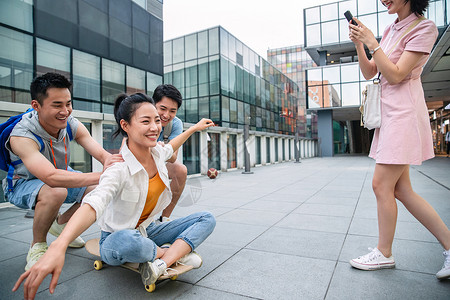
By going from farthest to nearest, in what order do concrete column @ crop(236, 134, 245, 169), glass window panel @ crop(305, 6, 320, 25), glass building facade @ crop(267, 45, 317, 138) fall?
glass building facade @ crop(267, 45, 317, 138) < glass window panel @ crop(305, 6, 320, 25) < concrete column @ crop(236, 134, 245, 169)

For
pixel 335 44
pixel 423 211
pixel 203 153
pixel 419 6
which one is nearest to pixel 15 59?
pixel 203 153

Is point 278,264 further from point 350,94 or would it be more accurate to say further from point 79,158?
point 350,94

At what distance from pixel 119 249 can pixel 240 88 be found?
75.7 ft

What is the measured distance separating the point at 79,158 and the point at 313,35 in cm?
2690

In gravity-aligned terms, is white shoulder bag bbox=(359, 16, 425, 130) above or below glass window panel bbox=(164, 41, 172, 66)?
below

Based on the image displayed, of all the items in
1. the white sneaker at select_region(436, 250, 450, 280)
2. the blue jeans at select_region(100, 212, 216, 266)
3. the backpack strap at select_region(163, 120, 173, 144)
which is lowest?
the white sneaker at select_region(436, 250, 450, 280)

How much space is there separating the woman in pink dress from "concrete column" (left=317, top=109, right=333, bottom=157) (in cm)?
2876

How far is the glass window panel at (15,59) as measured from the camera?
9281mm

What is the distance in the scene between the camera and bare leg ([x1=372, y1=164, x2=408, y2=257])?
7.04 ft

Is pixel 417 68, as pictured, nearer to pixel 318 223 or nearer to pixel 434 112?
pixel 318 223

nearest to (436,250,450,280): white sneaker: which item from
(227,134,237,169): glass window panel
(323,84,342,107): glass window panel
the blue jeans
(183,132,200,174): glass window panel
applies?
the blue jeans

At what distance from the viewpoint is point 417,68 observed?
2.12 meters

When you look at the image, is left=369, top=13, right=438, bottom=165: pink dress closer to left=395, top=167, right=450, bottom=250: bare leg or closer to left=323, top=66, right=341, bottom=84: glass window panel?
left=395, top=167, right=450, bottom=250: bare leg

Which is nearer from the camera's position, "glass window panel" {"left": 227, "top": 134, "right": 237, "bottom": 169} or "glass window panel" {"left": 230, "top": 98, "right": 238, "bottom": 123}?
"glass window panel" {"left": 227, "top": 134, "right": 237, "bottom": 169}
